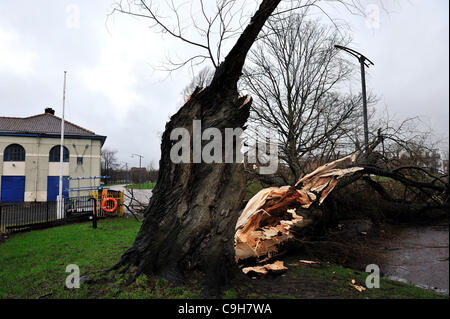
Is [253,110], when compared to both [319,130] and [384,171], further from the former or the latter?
A: [384,171]

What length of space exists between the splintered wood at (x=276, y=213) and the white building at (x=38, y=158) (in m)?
19.6

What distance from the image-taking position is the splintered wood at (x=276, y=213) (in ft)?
15.1

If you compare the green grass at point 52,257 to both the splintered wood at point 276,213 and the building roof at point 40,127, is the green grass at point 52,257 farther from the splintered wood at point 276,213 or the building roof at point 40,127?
the building roof at point 40,127

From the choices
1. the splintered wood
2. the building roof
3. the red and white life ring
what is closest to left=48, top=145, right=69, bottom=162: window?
the building roof

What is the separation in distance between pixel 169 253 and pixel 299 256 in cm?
314

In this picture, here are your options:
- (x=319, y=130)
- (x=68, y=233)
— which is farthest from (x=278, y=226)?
(x=319, y=130)

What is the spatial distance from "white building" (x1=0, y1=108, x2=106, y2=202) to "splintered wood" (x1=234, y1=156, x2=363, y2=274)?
64.2 feet

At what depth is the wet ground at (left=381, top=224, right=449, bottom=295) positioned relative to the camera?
403 cm

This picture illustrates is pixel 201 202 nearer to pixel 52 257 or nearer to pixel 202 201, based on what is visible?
pixel 202 201

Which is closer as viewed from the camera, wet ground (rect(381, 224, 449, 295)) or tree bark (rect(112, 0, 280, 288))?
tree bark (rect(112, 0, 280, 288))

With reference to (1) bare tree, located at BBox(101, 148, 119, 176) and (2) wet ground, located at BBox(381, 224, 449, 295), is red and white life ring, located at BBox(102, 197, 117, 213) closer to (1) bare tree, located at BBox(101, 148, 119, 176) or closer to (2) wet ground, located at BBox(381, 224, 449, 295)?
(2) wet ground, located at BBox(381, 224, 449, 295)

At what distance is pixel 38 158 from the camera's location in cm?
2028

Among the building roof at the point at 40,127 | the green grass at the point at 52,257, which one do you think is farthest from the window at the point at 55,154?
the green grass at the point at 52,257

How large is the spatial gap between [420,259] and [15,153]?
26.5 meters
